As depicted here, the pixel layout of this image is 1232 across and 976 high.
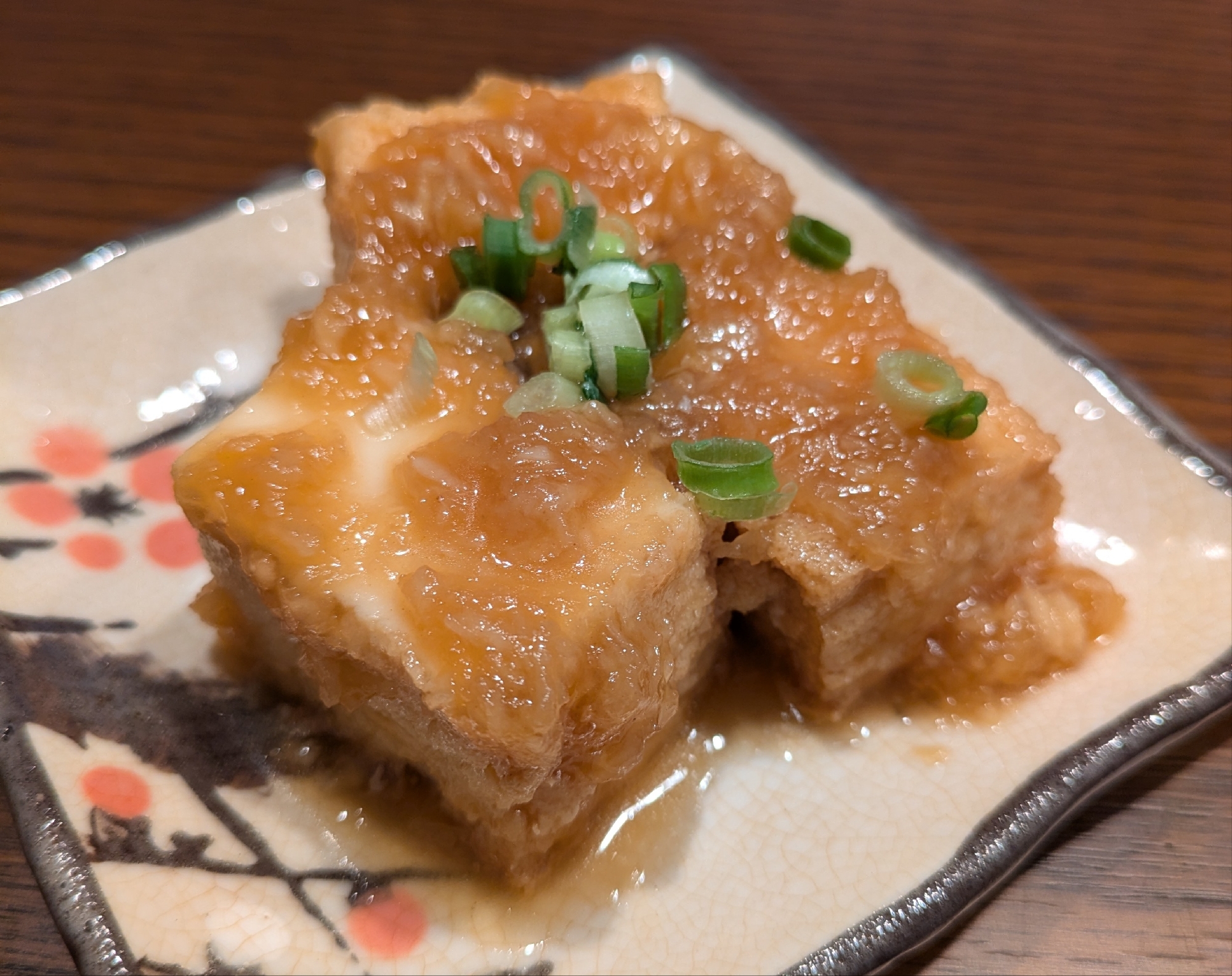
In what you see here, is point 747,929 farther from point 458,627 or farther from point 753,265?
point 753,265

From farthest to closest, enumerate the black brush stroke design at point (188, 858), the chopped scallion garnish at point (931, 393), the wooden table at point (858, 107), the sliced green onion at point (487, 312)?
the wooden table at point (858, 107)
the sliced green onion at point (487, 312)
the chopped scallion garnish at point (931, 393)
the black brush stroke design at point (188, 858)

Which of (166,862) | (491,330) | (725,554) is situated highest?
(491,330)

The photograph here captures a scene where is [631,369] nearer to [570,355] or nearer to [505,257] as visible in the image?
[570,355]

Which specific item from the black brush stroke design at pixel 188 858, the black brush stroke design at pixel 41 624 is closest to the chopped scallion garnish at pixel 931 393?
the black brush stroke design at pixel 188 858

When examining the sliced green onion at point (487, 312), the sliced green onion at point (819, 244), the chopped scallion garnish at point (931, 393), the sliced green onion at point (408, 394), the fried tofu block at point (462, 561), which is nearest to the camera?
the fried tofu block at point (462, 561)

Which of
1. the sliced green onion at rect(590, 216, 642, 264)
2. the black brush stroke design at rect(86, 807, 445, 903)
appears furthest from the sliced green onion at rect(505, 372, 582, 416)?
the black brush stroke design at rect(86, 807, 445, 903)

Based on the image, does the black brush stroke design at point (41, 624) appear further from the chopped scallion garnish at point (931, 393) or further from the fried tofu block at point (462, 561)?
the chopped scallion garnish at point (931, 393)

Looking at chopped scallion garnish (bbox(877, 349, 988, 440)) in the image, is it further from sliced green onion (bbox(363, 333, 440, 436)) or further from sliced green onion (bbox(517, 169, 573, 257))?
sliced green onion (bbox(363, 333, 440, 436))

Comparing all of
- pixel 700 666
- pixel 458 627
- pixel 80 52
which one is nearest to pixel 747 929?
pixel 700 666
